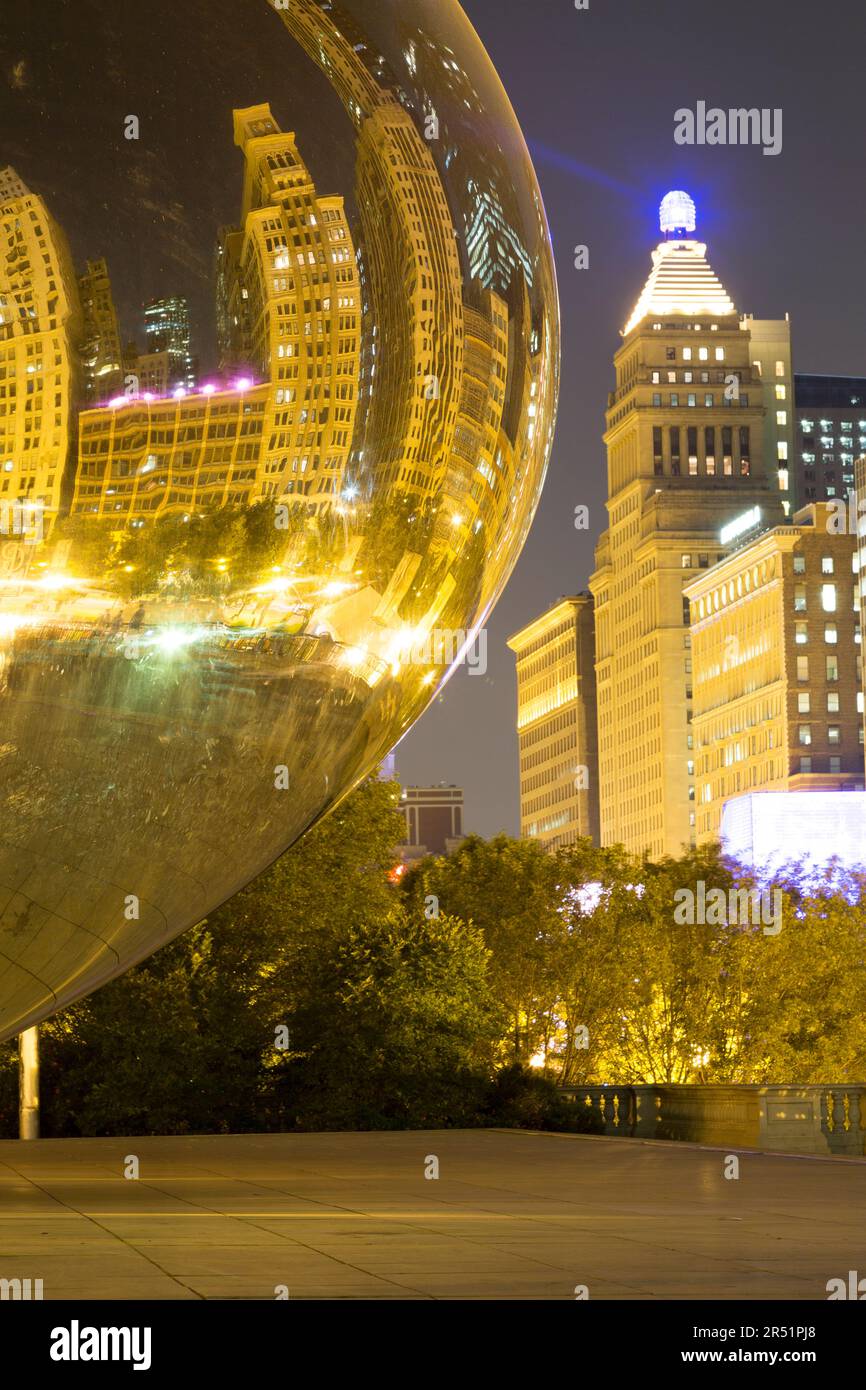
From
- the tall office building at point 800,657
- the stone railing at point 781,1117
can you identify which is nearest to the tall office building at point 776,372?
the tall office building at point 800,657

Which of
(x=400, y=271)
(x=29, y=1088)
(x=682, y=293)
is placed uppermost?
(x=682, y=293)

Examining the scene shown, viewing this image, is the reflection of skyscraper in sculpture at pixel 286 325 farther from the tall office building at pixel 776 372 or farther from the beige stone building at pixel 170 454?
the tall office building at pixel 776 372

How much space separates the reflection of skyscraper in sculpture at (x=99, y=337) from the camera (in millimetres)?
2908

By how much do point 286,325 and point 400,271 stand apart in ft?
0.87

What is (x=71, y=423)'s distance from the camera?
9.42 ft

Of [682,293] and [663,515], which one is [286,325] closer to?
[663,515]

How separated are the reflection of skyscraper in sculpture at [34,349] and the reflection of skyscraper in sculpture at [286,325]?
265 millimetres

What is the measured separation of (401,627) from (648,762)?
569 ft

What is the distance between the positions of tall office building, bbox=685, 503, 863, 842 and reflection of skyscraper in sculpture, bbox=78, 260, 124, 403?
14216 centimetres

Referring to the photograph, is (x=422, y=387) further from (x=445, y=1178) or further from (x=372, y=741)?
(x=445, y=1178)

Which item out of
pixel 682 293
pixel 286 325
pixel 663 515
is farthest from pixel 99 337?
pixel 682 293

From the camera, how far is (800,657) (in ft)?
484

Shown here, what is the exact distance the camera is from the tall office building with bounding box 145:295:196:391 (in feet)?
9.75
